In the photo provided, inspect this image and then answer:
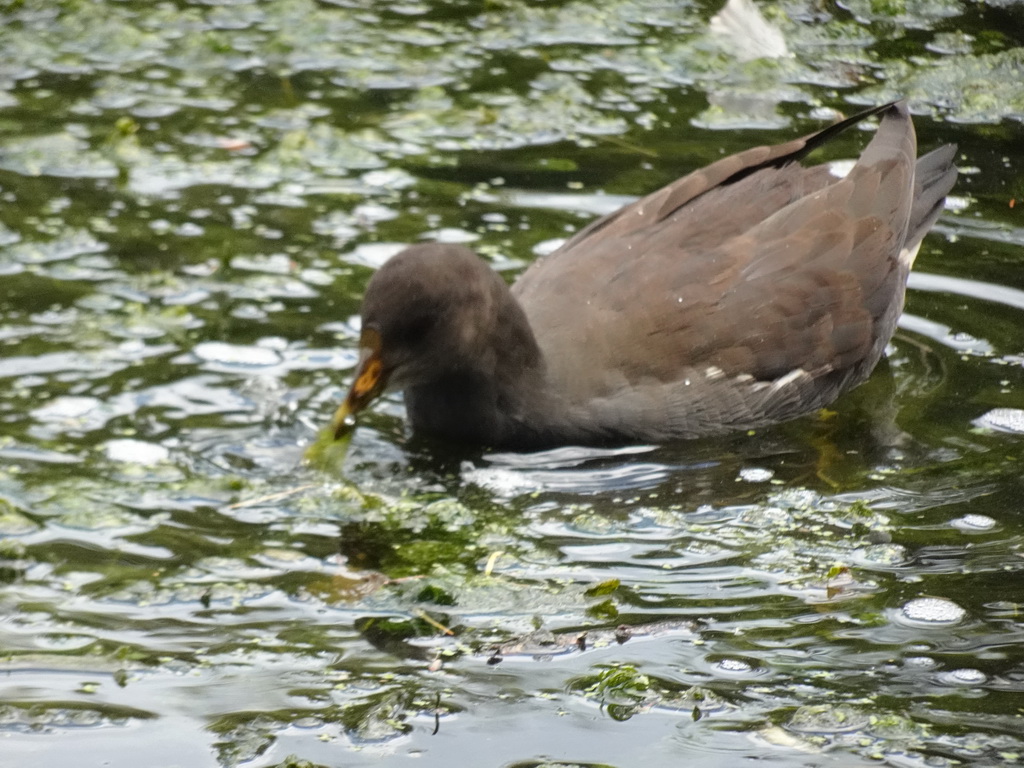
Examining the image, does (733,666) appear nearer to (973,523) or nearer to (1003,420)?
(973,523)

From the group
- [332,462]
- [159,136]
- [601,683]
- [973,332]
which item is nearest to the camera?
[601,683]

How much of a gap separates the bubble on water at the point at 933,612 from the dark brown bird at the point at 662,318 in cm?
132

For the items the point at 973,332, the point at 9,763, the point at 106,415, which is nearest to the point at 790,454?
the point at 973,332

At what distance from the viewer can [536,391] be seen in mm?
5039

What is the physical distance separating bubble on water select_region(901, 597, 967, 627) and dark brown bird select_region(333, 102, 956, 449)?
52.2 inches

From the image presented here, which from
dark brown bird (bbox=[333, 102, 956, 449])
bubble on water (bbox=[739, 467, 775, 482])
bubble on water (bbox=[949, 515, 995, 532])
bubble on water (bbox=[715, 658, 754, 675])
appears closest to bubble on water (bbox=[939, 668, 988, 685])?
bubble on water (bbox=[715, 658, 754, 675])

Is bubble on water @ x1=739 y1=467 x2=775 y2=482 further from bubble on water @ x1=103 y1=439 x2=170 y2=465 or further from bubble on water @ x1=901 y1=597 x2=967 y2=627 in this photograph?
bubble on water @ x1=103 y1=439 x2=170 y2=465

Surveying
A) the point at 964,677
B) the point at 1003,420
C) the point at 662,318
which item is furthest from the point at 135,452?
the point at 1003,420

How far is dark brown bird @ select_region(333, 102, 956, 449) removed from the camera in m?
4.93

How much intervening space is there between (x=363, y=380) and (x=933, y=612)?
1.93 metres

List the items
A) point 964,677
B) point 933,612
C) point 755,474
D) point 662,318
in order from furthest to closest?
point 662,318 < point 755,474 < point 933,612 < point 964,677

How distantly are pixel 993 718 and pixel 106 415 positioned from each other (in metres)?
3.10

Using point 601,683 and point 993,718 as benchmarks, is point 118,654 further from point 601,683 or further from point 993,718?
point 993,718

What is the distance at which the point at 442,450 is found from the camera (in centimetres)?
518
